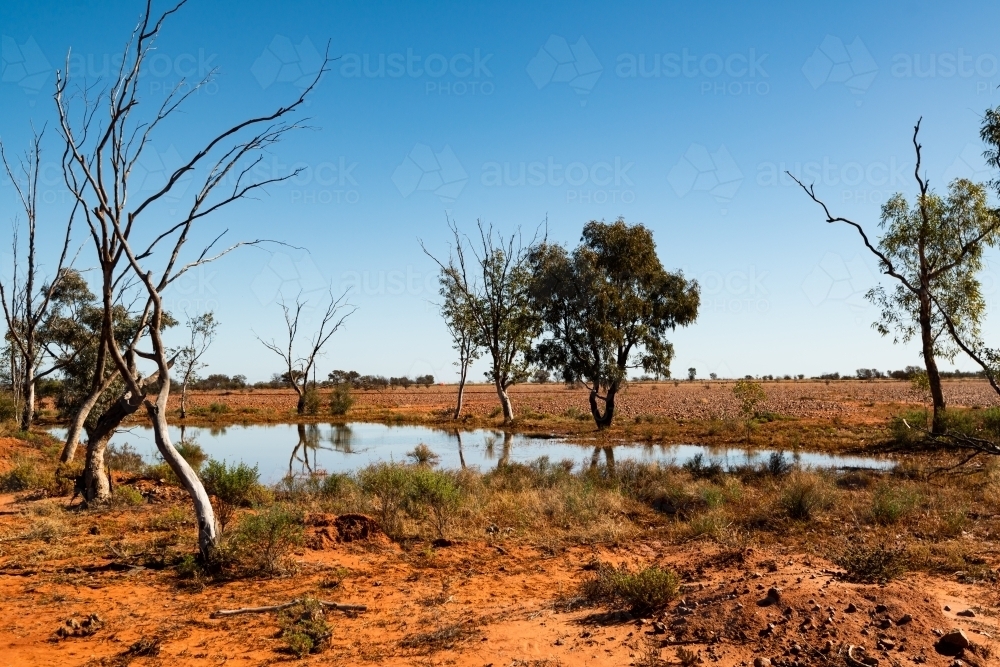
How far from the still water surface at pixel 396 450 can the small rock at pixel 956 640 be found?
1342 centimetres

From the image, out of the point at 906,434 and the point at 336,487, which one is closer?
the point at 336,487

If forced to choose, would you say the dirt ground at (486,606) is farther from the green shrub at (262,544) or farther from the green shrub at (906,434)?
the green shrub at (906,434)

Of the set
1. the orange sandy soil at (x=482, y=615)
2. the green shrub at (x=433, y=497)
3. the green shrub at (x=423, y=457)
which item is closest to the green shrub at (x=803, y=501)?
the orange sandy soil at (x=482, y=615)

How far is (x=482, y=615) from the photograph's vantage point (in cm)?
711

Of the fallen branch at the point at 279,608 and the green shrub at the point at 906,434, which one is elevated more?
the green shrub at the point at 906,434

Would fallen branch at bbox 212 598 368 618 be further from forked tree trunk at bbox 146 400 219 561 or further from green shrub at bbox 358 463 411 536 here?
green shrub at bbox 358 463 411 536

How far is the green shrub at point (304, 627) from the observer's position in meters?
6.04

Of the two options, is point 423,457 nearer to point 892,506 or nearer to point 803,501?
point 803,501

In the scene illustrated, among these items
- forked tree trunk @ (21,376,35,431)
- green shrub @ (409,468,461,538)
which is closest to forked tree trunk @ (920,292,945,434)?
green shrub @ (409,468,461,538)

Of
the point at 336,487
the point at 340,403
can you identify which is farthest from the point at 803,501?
the point at 340,403

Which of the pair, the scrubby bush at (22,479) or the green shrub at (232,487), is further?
the scrubby bush at (22,479)

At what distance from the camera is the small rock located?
5.42 meters

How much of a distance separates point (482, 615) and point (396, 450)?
19543mm

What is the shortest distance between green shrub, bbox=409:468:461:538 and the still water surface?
695 cm
